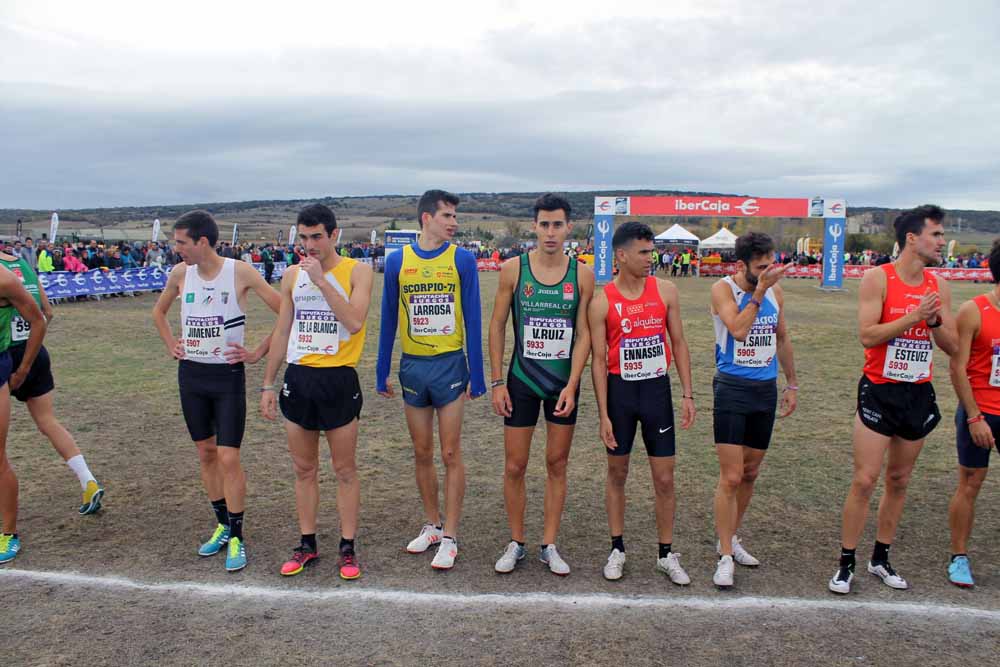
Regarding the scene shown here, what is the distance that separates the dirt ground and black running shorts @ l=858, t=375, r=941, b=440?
945 mm

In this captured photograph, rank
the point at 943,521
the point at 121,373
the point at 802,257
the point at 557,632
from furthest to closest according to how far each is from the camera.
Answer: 1. the point at 802,257
2. the point at 121,373
3. the point at 943,521
4. the point at 557,632

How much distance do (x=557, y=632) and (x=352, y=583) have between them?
1.33 metres

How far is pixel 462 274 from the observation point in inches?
183

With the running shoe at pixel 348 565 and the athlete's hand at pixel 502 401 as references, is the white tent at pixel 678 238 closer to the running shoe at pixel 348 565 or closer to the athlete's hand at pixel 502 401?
the athlete's hand at pixel 502 401

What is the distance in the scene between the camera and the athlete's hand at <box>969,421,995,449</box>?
4.25 meters

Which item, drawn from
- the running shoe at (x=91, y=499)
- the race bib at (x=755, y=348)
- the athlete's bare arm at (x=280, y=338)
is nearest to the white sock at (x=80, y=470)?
the running shoe at (x=91, y=499)

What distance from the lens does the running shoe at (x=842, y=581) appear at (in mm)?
4176

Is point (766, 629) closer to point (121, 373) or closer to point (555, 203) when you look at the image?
point (555, 203)

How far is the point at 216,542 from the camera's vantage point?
4.72 metres

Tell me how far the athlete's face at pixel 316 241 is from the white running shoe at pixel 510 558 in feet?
7.35

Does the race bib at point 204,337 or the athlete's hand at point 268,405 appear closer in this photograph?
the athlete's hand at point 268,405

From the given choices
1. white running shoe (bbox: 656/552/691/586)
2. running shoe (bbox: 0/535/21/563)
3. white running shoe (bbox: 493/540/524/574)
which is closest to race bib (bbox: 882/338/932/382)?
white running shoe (bbox: 656/552/691/586)

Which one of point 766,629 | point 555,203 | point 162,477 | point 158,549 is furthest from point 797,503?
point 162,477

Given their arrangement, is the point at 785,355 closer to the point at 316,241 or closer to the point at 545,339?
the point at 545,339
